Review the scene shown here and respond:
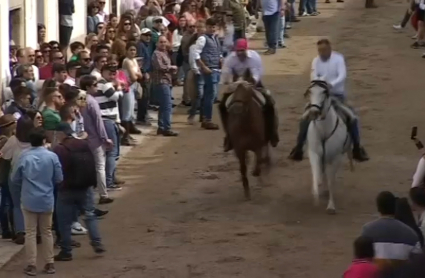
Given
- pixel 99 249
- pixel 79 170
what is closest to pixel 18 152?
pixel 79 170

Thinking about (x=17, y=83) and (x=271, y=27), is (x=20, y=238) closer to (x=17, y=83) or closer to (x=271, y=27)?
(x=17, y=83)

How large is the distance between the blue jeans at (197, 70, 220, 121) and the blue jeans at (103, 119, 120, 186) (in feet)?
14.5

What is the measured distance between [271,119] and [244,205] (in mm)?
1295

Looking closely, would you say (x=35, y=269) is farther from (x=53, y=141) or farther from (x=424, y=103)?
(x=424, y=103)

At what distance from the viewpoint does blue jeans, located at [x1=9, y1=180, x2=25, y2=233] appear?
13047 millimetres

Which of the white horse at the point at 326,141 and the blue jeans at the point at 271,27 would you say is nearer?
the white horse at the point at 326,141

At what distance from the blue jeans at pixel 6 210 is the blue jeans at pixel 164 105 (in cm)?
627

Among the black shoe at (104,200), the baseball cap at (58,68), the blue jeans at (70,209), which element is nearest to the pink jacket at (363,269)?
the blue jeans at (70,209)

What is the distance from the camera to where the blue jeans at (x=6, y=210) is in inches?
542

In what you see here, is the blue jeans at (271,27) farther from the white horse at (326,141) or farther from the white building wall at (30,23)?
the white horse at (326,141)

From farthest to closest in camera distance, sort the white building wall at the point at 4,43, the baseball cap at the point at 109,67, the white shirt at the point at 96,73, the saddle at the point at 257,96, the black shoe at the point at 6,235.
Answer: the white building wall at the point at 4,43 < the baseball cap at the point at 109,67 < the white shirt at the point at 96,73 < the saddle at the point at 257,96 < the black shoe at the point at 6,235

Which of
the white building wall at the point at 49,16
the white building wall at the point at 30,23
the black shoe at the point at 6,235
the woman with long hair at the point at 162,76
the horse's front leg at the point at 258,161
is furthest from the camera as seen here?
the white building wall at the point at 49,16

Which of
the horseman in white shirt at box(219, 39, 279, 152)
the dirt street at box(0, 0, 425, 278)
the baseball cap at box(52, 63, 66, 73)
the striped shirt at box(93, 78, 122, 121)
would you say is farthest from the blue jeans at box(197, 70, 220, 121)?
the striped shirt at box(93, 78, 122, 121)

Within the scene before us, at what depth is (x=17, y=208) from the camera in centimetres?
1341
